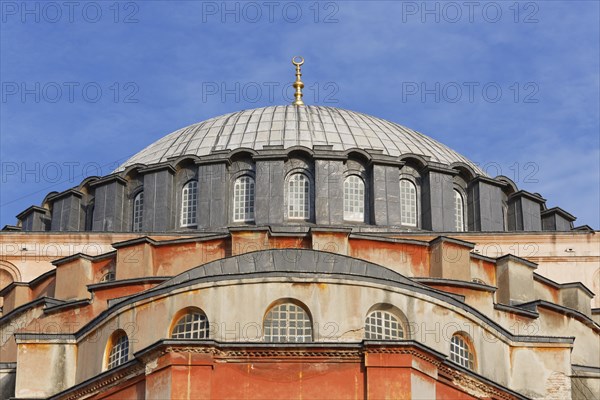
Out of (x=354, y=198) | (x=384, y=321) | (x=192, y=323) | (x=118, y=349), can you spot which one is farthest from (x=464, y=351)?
(x=354, y=198)

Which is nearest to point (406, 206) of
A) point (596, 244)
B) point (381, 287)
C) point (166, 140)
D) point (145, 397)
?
point (596, 244)

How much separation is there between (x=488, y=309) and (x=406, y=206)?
8133 millimetres

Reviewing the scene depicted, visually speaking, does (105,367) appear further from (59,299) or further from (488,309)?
(488,309)

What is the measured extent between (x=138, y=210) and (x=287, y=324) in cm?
1511

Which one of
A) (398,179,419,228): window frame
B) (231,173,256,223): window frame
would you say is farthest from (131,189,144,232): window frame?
(398,179,419,228): window frame

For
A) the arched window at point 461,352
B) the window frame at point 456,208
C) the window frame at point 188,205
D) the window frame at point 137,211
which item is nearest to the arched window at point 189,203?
the window frame at point 188,205

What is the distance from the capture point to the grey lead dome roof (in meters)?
50.1

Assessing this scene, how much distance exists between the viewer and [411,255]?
41.6 metres

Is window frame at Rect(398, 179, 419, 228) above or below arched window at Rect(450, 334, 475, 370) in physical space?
above

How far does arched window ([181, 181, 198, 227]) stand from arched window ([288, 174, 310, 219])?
9.38 feet

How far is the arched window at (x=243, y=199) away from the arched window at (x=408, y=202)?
4.48 meters

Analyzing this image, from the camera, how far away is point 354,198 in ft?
154

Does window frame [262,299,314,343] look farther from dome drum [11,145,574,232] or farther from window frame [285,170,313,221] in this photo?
window frame [285,170,313,221]

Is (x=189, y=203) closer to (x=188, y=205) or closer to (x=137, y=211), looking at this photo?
(x=188, y=205)
